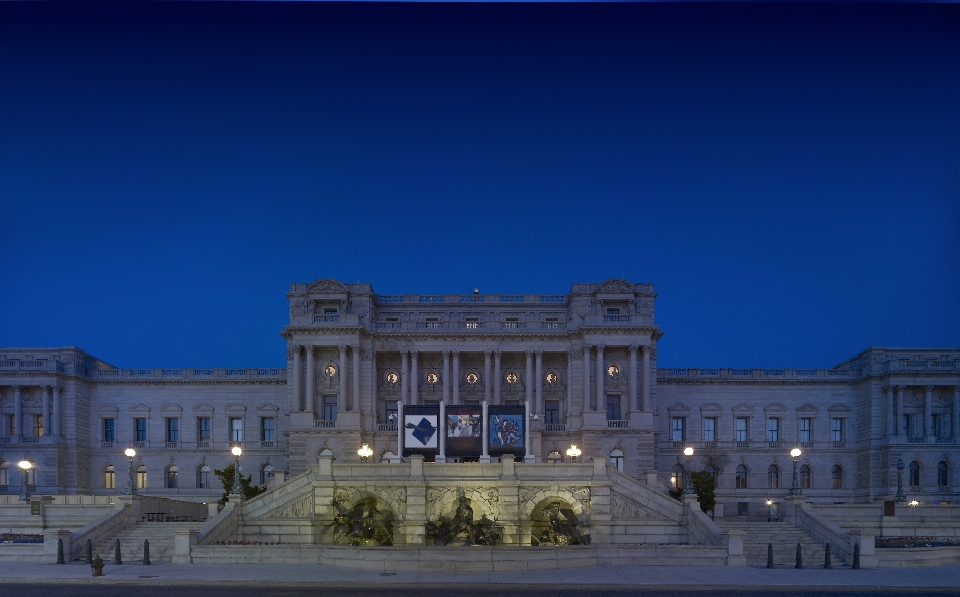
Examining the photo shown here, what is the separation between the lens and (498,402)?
66.8 metres

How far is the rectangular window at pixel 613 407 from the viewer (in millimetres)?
66562

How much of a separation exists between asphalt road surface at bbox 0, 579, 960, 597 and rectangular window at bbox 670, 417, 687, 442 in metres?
44.1

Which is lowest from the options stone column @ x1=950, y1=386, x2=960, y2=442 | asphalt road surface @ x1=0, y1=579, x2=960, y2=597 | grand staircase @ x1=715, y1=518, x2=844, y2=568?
grand staircase @ x1=715, y1=518, x2=844, y2=568

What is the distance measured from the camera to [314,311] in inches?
2625

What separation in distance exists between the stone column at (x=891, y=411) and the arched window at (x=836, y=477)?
533cm

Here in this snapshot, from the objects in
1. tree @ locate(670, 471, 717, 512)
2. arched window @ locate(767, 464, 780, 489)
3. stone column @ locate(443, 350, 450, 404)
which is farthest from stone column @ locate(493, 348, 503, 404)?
arched window @ locate(767, 464, 780, 489)

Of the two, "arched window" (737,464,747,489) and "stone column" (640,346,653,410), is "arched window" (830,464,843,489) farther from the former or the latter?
"stone column" (640,346,653,410)

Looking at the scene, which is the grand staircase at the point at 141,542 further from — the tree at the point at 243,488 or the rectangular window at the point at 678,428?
the rectangular window at the point at 678,428

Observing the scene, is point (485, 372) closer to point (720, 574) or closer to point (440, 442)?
point (440, 442)

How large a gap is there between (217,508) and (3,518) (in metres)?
11.3

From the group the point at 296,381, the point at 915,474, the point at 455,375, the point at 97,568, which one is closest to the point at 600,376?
the point at 455,375

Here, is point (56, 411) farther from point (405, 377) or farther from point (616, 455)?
point (616, 455)

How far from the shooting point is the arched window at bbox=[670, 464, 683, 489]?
69375mm

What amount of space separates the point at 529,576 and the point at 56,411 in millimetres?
53574
